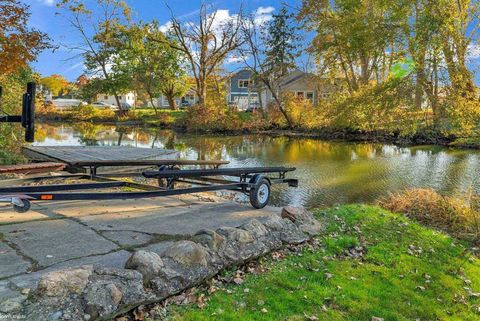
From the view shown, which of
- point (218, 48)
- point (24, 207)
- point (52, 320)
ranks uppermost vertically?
point (218, 48)

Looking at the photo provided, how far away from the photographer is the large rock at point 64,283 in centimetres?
276

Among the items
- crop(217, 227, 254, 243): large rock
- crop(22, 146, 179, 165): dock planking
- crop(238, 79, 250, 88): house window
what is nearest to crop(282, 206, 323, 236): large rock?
crop(217, 227, 254, 243): large rock

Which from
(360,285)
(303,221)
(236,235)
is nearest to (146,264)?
(236,235)

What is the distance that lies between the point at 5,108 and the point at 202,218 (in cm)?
1045

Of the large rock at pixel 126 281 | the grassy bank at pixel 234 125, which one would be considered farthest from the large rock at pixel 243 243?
the grassy bank at pixel 234 125

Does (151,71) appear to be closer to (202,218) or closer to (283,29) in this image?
(283,29)

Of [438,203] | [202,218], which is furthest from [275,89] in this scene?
[202,218]

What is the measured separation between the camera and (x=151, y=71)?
48.4 metres

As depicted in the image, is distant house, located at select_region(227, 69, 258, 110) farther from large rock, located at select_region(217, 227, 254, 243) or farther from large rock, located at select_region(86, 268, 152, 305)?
large rock, located at select_region(86, 268, 152, 305)

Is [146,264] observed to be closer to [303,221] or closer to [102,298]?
[102,298]

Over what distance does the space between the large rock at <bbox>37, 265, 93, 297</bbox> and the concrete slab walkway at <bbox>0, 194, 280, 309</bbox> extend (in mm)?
367

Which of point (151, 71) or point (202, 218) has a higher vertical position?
point (151, 71)

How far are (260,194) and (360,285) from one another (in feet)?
8.87

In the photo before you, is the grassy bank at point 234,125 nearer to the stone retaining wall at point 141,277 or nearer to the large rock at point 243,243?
the large rock at point 243,243
